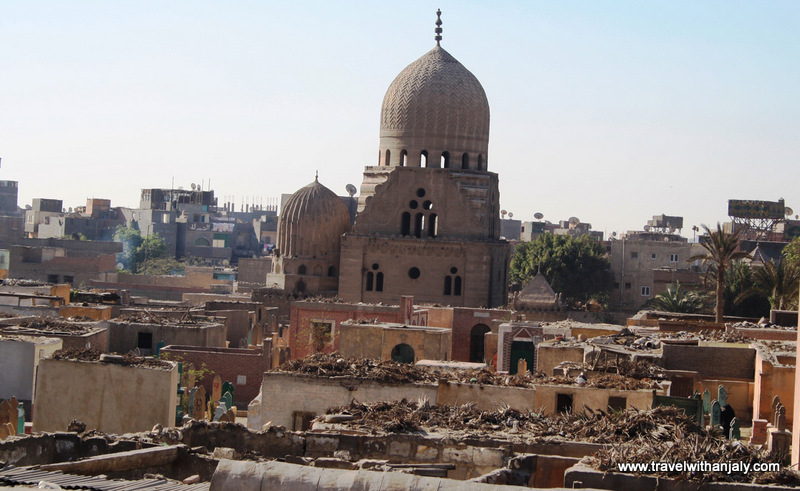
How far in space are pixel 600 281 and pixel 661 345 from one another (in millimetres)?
42149

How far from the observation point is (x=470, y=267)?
48844 millimetres

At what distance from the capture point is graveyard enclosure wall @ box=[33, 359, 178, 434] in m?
19.3

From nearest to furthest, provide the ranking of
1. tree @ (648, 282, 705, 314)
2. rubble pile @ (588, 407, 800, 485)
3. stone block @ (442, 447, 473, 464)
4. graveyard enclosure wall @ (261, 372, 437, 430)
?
rubble pile @ (588, 407, 800, 485) → stone block @ (442, 447, 473, 464) → graveyard enclosure wall @ (261, 372, 437, 430) → tree @ (648, 282, 705, 314)

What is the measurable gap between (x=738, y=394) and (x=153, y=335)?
12.8 metres

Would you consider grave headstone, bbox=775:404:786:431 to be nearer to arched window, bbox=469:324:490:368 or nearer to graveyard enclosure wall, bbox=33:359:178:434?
graveyard enclosure wall, bbox=33:359:178:434

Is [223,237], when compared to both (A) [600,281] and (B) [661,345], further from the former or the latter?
(B) [661,345]

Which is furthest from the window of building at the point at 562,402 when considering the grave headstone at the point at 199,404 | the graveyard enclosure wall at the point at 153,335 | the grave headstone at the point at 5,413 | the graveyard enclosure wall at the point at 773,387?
the graveyard enclosure wall at the point at 153,335

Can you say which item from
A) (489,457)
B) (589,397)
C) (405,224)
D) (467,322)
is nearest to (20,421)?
(589,397)

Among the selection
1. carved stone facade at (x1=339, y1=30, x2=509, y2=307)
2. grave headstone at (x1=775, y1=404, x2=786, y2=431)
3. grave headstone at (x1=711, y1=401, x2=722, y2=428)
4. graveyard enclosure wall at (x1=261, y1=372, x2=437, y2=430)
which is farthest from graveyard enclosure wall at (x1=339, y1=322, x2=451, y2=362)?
carved stone facade at (x1=339, y1=30, x2=509, y2=307)

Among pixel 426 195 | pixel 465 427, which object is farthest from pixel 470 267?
pixel 465 427

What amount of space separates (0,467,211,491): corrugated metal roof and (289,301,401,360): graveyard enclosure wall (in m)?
27.3

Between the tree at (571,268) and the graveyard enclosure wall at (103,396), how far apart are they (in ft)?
154

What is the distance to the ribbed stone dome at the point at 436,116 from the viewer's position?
5006 cm

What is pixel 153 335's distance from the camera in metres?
28.9
